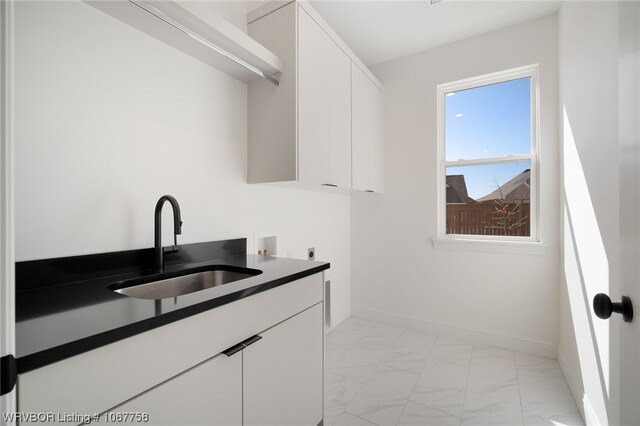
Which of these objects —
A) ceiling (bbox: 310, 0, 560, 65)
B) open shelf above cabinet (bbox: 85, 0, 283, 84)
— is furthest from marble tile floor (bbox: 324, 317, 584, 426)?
ceiling (bbox: 310, 0, 560, 65)

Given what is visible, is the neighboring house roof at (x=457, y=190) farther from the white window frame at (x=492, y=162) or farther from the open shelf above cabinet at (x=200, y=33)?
the open shelf above cabinet at (x=200, y=33)

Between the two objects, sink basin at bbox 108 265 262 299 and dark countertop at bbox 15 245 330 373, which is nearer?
dark countertop at bbox 15 245 330 373

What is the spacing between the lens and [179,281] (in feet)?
4.53

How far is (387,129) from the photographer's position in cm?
309

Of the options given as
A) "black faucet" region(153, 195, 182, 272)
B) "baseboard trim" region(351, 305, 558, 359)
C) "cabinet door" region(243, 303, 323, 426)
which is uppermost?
"black faucet" region(153, 195, 182, 272)

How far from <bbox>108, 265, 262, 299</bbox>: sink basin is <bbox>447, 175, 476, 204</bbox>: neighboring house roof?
2225mm

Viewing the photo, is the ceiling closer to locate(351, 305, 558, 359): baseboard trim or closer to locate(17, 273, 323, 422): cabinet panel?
locate(17, 273, 323, 422): cabinet panel

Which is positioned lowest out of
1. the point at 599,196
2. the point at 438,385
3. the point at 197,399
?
the point at 438,385

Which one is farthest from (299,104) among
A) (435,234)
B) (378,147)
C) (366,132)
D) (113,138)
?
(435,234)

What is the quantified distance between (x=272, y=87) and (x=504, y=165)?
217 centimetres

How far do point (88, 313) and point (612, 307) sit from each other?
1.35 m

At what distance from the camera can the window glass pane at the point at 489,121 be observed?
2584 millimetres

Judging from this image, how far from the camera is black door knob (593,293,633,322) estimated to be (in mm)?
679

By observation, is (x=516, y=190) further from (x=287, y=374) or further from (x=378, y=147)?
(x=287, y=374)
